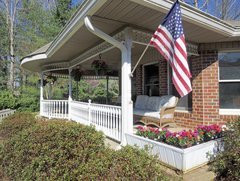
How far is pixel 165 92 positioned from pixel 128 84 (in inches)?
111

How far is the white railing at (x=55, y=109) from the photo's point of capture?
8.20m

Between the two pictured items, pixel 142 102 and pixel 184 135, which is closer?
pixel 184 135

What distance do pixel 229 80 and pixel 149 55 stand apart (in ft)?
8.55

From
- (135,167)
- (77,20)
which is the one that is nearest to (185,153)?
(135,167)

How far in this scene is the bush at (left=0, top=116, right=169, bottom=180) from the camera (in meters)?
1.91

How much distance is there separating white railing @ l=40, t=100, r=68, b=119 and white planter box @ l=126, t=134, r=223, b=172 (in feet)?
17.6

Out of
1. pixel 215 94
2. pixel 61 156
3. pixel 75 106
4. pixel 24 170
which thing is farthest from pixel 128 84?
pixel 75 106

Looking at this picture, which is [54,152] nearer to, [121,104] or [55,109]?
[121,104]

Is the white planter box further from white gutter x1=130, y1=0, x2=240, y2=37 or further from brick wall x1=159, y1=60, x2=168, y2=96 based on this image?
brick wall x1=159, y1=60, x2=168, y2=96

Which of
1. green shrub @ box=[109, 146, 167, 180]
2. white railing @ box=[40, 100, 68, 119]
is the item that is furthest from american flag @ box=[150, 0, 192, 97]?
white railing @ box=[40, 100, 68, 119]

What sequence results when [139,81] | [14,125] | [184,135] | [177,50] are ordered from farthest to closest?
1. [139,81]
2. [14,125]
3. [184,135]
4. [177,50]

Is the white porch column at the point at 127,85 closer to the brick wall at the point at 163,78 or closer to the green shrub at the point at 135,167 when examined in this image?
the green shrub at the point at 135,167

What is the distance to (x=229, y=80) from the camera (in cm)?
520

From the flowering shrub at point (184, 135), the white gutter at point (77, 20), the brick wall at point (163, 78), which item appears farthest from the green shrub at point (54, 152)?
the brick wall at point (163, 78)
